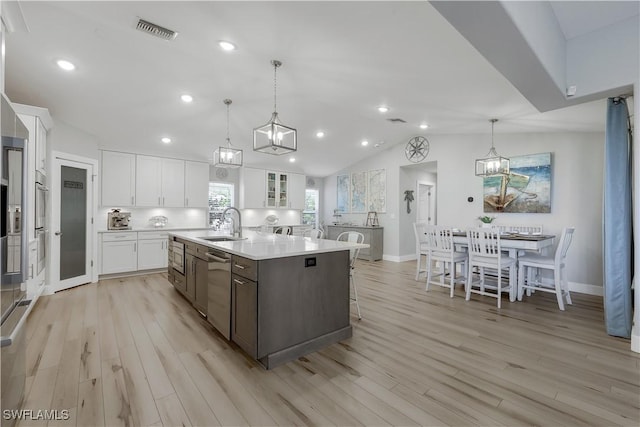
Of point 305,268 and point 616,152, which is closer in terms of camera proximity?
point 305,268

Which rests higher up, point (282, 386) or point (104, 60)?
point (104, 60)

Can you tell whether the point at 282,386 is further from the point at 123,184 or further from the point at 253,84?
the point at 123,184

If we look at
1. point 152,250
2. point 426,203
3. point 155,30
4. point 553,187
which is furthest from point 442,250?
point 152,250

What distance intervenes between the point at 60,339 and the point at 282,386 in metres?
2.32

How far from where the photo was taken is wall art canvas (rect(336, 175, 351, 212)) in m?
8.38

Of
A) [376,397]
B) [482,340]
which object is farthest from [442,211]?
[376,397]

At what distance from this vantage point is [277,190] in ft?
25.2

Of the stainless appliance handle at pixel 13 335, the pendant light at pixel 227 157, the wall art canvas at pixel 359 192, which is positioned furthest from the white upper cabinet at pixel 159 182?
the stainless appliance handle at pixel 13 335

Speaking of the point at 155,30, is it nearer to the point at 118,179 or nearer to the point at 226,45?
the point at 226,45

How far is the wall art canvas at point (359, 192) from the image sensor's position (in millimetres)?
7938

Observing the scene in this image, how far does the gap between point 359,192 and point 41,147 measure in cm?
633

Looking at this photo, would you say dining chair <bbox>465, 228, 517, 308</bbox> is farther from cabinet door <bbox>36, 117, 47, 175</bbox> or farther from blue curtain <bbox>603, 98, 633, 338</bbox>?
cabinet door <bbox>36, 117, 47, 175</bbox>

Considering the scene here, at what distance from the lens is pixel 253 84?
392 cm

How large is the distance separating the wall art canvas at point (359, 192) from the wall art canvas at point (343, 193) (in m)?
0.15
